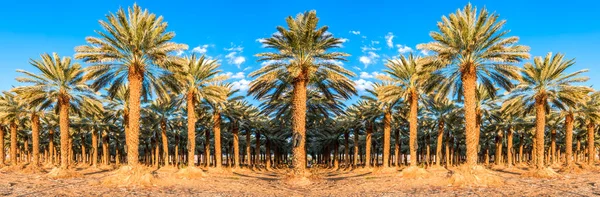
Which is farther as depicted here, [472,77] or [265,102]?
[265,102]

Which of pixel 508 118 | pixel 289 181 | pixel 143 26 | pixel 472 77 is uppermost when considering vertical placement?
pixel 143 26

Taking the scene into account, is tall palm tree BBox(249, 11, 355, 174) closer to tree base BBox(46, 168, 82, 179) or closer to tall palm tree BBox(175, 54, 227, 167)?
tall palm tree BBox(175, 54, 227, 167)

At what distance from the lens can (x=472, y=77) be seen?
82.2 feet

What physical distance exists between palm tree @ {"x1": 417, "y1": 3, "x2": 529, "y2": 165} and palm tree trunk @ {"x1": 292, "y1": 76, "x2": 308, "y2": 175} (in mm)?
7782

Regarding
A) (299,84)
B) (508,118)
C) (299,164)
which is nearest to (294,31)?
(299,84)

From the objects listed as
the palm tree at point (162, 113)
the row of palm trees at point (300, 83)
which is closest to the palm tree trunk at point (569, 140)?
the row of palm trees at point (300, 83)

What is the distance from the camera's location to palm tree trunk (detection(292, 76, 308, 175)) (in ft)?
85.8

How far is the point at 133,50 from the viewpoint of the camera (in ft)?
79.7

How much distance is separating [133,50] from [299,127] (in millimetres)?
11038

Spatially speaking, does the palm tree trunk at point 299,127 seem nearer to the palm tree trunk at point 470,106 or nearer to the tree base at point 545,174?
the palm tree trunk at point 470,106

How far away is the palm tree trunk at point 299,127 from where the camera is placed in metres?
26.2

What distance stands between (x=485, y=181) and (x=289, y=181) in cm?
1127

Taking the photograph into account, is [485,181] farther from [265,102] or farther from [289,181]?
[265,102]

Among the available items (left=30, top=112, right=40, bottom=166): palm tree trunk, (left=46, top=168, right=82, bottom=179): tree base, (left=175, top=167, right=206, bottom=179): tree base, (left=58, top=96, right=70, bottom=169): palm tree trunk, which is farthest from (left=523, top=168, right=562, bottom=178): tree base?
(left=30, top=112, right=40, bottom=166): palm tree trunk
